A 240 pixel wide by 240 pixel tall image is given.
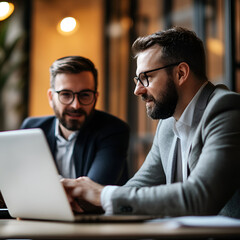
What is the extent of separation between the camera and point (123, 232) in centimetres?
119

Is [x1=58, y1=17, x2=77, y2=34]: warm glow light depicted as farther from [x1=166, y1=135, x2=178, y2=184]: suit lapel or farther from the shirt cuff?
the shirt cuff

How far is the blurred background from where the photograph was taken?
6.27 meters

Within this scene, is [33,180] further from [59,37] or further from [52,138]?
[59,37]

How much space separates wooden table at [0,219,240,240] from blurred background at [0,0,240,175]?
4.48 metres

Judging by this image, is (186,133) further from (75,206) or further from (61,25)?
(61,25)

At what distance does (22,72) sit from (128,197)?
220 inches

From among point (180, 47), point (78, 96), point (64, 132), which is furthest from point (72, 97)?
point (180, 47)

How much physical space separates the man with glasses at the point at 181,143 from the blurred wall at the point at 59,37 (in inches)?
194

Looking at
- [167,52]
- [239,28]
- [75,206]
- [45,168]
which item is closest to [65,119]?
[167,52]

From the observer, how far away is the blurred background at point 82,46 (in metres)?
6.27

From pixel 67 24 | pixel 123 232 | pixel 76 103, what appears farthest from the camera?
pixel 67 24

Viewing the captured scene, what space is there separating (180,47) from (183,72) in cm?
12

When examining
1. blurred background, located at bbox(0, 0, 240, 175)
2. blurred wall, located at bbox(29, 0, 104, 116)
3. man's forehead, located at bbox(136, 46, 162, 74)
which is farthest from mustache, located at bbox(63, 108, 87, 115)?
blurred wall, located at bbox(29, 0, 104, 116)

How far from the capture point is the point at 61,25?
667cm
